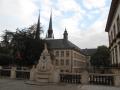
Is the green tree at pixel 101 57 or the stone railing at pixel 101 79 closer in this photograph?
the stone railing at pixel 101 79

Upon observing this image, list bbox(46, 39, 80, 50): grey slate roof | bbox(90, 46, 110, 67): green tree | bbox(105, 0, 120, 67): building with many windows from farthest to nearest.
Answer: bbox(46, 39, 80, 50): grey slate roof < bbox(90, 46, 110, 67): green tree < bbox(105, 0, 120, 67): building with many windows

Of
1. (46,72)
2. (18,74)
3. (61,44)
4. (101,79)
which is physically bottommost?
(101,79)

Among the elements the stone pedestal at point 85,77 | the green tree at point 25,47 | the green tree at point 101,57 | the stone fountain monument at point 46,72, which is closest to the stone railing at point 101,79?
the stone pedestal at point 85,77

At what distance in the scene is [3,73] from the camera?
87.2 ft

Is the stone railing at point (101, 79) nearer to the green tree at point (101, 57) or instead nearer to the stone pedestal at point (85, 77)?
the stone pedestal at point (85, 77)

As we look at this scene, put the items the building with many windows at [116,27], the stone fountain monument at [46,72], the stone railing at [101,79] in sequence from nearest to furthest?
1. the stone railing at [101,79]
2. the stone fountain monument at [46,72]
3. the building with many windows at [116,27]

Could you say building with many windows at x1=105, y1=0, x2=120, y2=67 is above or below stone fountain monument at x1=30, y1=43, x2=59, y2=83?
above

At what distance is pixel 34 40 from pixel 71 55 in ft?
120

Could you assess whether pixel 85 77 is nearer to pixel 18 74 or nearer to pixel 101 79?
pixel 101 79

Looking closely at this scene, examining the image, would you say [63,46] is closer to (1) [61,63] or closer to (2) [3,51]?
(1) [61,63]

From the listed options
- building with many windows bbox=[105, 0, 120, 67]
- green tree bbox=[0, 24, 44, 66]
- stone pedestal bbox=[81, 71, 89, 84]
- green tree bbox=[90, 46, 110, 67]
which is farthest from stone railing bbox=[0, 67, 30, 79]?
green tree bbox=[90, 46, 110, 67]

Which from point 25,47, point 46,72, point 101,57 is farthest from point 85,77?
point 101,57

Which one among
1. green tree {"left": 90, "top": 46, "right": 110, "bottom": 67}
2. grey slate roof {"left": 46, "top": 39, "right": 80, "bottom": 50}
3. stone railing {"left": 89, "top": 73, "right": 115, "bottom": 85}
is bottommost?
stone railing {"left": 89, "top": 73, "right": 115, "bottom": 85}

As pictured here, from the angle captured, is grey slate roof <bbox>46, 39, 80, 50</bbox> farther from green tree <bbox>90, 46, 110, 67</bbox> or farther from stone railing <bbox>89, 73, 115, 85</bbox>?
stone railing <bbox>89, 73, 115, 85</bbox>
